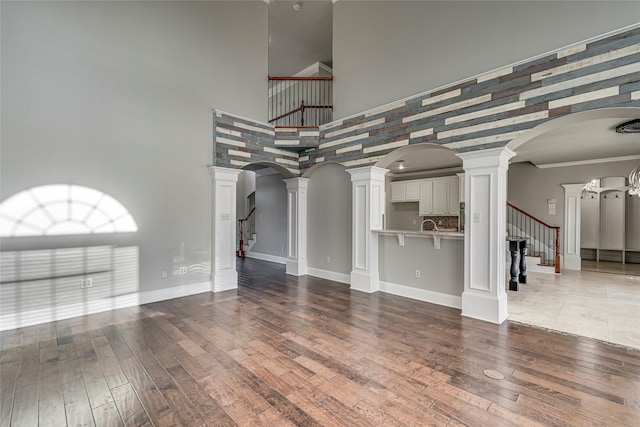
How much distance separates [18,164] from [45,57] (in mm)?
1411

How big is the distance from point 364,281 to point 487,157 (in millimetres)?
2749

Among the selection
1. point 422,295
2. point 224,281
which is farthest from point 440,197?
point 224,281

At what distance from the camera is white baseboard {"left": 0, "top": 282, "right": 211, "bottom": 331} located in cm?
337

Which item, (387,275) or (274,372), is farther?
(387,275)

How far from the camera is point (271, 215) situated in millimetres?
8336

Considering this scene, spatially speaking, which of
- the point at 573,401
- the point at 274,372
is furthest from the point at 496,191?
the point at 274,372

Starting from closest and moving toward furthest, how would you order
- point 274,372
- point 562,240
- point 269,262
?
point 274,372
point 562,240
point 269,262

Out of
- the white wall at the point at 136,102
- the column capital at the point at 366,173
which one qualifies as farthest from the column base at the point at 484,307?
the white wall at the point at 136,102

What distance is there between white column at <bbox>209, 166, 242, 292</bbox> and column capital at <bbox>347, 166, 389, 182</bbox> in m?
2.19

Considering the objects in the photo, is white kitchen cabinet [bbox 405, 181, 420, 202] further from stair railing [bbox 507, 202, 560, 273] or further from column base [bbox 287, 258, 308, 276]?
column base [bbox 287, 258, 308, 276]

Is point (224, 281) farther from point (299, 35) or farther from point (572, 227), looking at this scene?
point (572, 227)

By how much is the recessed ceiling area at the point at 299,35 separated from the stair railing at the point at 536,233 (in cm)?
661

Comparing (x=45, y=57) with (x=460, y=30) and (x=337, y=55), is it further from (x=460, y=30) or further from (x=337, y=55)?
(x=460, y=30)

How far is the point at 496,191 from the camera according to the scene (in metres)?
3.50
